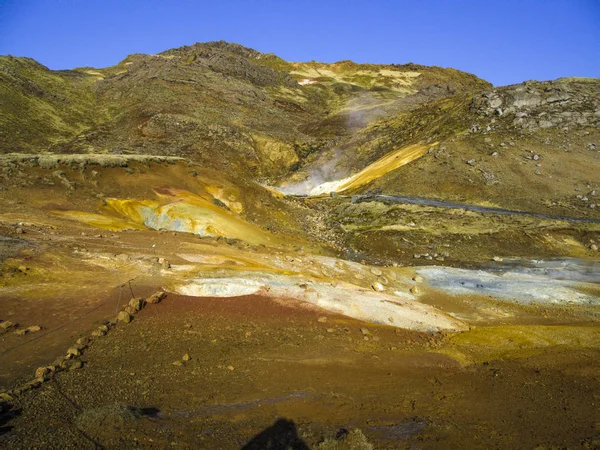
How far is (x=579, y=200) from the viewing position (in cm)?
2919

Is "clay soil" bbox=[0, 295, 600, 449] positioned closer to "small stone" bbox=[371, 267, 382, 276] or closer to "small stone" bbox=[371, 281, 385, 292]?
"small stone" bbox=[371, 281, 385, 292]

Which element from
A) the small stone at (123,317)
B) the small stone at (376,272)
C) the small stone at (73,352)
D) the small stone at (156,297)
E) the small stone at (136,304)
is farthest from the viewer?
the small stone at (376,272)

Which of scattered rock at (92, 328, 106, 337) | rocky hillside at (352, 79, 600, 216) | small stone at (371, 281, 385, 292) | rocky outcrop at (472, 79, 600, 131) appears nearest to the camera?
scattered rock at (92, 328, 106, 337)

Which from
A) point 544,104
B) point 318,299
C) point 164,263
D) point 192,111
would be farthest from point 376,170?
point 164,263

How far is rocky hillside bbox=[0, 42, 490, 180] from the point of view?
44375mm

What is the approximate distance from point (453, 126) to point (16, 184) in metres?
35.4

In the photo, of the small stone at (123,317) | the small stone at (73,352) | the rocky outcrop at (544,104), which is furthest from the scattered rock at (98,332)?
the rocky outcrop at (544,104)

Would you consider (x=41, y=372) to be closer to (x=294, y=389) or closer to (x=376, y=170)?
(x=294, y=389)

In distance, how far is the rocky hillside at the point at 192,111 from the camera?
44.4 m

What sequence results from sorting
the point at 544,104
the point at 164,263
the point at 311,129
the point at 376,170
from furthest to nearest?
the point at 311,129 < the point at 376,170 < the point at 544,104 < the point at 164,263

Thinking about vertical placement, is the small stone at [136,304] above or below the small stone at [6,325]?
above

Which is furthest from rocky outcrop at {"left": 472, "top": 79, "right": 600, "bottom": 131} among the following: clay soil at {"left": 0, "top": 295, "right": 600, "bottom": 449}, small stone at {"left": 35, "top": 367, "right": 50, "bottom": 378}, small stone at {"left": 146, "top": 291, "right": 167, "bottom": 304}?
small stone at {"left": 35, "top": 367, "right": 50, "bottom": 378}

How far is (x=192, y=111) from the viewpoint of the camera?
5316 centimetres

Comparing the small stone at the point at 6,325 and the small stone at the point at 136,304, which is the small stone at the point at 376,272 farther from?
the small stone at the point at 6,325
